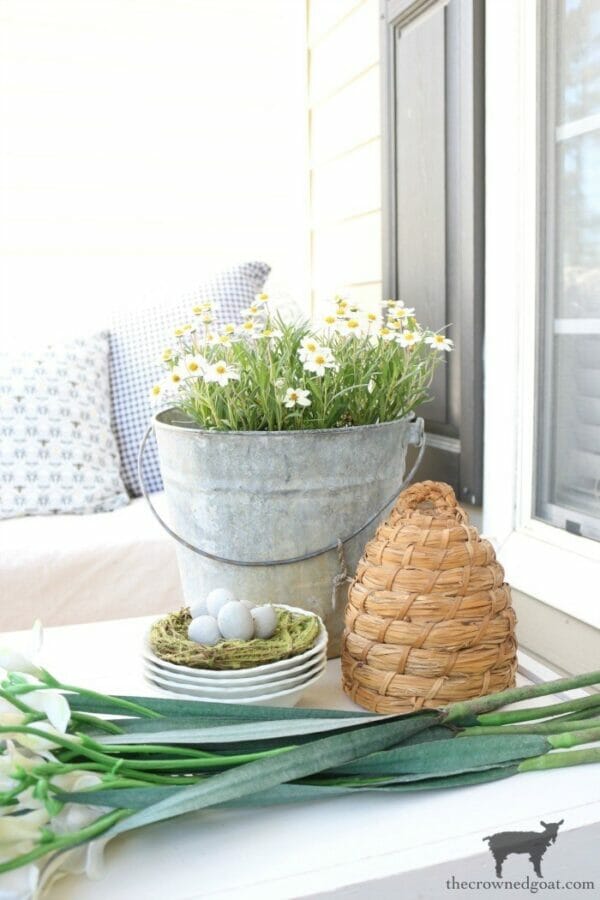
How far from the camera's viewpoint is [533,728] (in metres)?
0.76

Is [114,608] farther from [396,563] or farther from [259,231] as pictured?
[259,231]

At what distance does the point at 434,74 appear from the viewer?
1.70 meters

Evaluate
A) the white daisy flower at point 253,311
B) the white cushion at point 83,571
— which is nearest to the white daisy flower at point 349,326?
the white daisy flower at point 253,311

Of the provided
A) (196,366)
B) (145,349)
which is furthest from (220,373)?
(145,349)

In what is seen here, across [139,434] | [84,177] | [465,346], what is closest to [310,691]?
[465,346]

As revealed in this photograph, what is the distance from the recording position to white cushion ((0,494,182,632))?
1.73 metres

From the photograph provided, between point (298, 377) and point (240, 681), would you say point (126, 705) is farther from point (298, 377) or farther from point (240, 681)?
point (298, 377)

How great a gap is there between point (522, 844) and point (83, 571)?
1281 mm

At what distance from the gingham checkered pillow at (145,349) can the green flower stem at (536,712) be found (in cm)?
140

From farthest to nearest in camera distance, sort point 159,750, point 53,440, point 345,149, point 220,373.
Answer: point 345,149
point 53,440
point 220,373
point 159,750

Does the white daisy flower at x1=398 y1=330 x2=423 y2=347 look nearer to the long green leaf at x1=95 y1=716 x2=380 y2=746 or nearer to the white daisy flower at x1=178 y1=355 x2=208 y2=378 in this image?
the white daisy flower at x1=178 y1=355 x2=208 y2=378

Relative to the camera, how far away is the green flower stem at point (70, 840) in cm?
54

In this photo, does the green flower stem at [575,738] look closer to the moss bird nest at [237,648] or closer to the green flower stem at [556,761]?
the green flower stem at [556,761]

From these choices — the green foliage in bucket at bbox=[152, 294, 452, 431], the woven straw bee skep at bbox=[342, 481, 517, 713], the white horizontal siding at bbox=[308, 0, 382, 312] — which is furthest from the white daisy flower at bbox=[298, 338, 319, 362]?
the white horizontal siding at bbox=[308, 0, 382, 312]
